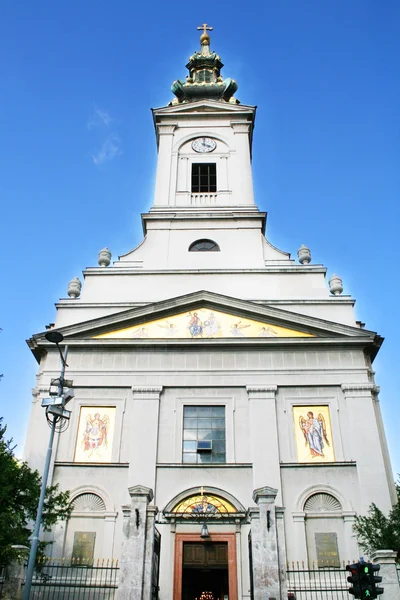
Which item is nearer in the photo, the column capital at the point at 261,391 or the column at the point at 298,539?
the column at the point at 298,539

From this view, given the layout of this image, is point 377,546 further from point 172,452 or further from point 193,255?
point 193,255

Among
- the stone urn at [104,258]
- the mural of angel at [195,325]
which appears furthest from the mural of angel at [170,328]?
the stone urn at [104,258]

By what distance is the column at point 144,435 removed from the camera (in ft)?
62.3

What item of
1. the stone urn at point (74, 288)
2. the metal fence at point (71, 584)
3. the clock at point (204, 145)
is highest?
the clock at point (204, 145)

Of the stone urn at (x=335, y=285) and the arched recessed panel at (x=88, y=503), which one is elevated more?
the stone urn at (x=335, y=285)

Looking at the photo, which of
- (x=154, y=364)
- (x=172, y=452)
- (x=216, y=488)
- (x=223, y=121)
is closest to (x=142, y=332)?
(x=154, y=364)

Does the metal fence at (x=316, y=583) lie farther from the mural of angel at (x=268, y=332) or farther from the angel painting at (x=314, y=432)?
the mural of angel at (x=268, y=332)

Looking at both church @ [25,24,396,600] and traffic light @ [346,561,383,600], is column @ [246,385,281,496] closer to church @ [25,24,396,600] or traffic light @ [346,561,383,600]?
church @ [25,24,396,600]

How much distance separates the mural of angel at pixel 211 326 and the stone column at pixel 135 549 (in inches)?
328

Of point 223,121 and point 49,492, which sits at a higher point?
point 223,121

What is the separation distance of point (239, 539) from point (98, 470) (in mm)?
5012

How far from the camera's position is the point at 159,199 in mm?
27500

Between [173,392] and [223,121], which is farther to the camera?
[223,121]

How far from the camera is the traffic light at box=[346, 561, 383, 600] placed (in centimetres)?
1120
